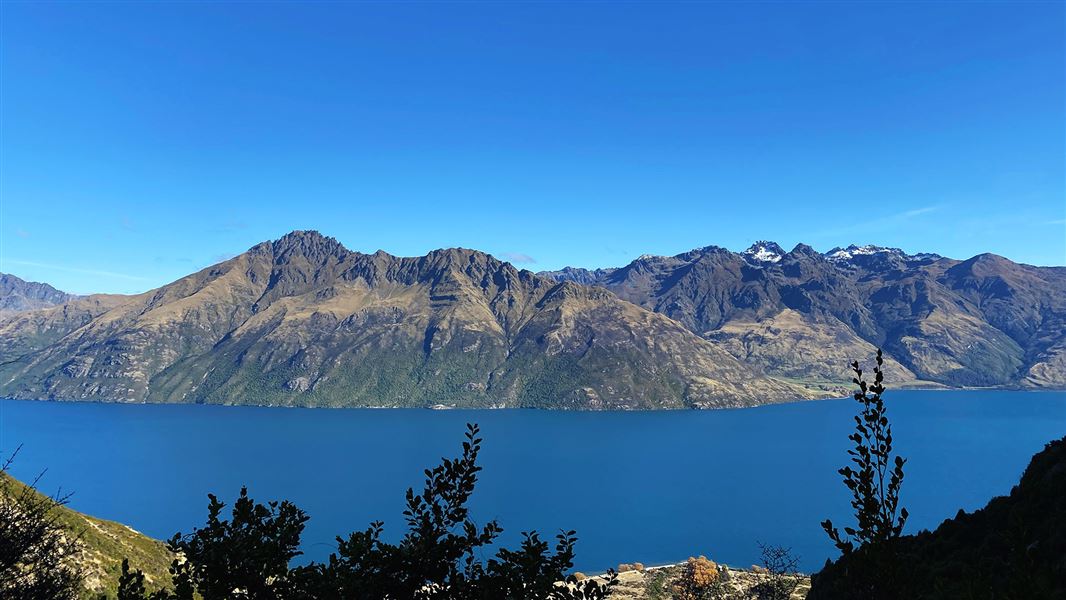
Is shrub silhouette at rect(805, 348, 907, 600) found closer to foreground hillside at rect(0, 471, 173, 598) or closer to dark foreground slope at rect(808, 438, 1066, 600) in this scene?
dark foreground slope at rect(808, 438, 1066, 600)

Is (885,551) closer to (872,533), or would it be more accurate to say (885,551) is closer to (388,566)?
(872,533)

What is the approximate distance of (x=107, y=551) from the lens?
2717 inches

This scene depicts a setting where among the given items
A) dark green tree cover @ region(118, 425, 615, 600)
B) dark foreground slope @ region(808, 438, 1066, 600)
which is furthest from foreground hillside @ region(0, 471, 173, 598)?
dark foreground slope @ region(808, 438, 1066, 600)

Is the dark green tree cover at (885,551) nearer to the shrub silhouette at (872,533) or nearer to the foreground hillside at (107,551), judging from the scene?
the shrub silhouette at (872,533)

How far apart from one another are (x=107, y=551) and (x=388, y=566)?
255 feet

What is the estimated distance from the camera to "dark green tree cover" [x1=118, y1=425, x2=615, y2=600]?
13.1m

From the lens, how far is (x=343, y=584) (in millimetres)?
13000

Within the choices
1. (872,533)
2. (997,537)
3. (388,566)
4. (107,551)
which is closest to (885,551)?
(872,533)

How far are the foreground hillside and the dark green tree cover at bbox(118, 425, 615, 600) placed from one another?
188 ft

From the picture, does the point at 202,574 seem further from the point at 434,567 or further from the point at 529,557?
the point at 529,557

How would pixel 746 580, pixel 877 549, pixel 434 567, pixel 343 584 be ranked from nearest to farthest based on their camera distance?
pixel 877 549 → pixel 343 584 → pixel 434 567 → pixel 746 580

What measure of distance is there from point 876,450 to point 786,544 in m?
211

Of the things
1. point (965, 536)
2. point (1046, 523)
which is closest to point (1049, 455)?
point (965, 536)

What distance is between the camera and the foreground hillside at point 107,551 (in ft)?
195
